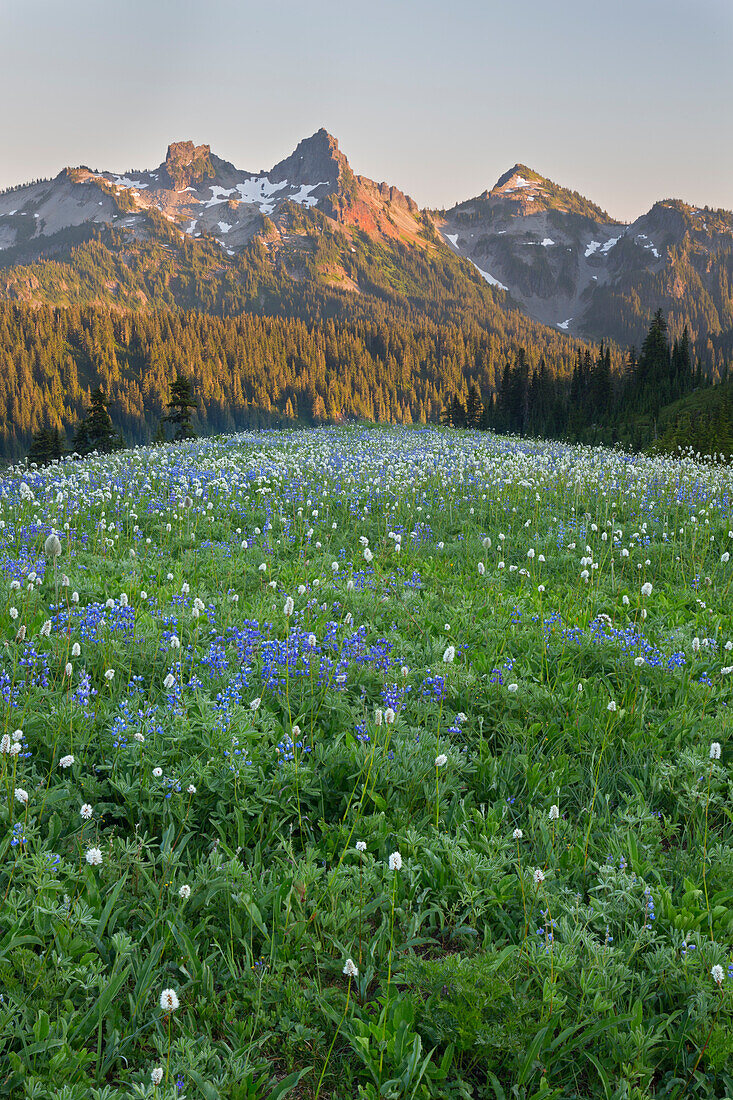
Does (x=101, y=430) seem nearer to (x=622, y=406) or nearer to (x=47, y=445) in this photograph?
(x=47, y=445)

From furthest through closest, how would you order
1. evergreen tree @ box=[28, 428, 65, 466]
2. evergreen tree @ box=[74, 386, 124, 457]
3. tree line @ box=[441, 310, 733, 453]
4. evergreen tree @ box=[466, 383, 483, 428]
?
1. evergreen tree @ box=[466, 383, 483, 428]
2. evergreen tree @ box=[28, 428, 65, 466]
3. evergreen tree @ box=[74, 386, 124, 457]
4. tree line @ box=[441, 310, 733, 453]

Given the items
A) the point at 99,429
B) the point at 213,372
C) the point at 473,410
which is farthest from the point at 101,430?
the point at 213,372

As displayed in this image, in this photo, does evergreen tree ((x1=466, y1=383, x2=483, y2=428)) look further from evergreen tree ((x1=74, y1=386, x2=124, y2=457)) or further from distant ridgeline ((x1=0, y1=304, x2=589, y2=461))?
evergreen tree ((x1=74, y1=386, x2=124, y2=457))

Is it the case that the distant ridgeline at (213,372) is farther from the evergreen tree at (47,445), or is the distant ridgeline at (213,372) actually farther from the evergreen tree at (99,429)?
the evergreen tree at (99,429)

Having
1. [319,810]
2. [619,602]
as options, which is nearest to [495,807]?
[319,810]

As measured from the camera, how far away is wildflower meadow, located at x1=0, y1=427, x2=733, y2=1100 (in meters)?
2.27

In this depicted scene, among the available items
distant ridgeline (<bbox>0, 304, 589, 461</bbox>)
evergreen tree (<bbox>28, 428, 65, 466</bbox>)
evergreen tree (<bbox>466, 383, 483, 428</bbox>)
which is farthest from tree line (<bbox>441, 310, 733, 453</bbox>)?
distant ridgeline (<bbox>0, 304, 589, 461</bbox>)

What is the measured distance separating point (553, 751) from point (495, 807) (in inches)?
36.7

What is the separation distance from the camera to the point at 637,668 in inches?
207

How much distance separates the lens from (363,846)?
287 cm

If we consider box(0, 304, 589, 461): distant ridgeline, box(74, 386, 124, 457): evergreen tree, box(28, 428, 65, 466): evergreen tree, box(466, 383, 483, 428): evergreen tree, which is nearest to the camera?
box(74, 386, 124, 457): evergreen tree

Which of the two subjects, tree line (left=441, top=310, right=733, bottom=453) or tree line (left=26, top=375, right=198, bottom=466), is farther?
tree line (left=441, top=310, right=733, bottom=453)

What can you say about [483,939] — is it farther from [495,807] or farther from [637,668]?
[637,668]

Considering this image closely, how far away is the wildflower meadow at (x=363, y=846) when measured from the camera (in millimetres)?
2266
